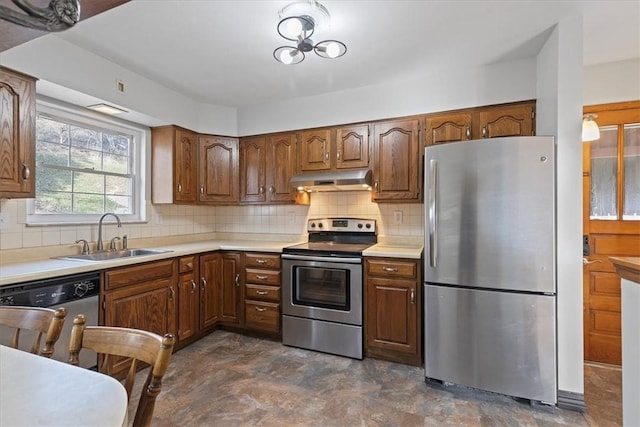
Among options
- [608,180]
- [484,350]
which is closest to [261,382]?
[484,350]

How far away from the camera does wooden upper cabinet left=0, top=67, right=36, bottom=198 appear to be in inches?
75.8

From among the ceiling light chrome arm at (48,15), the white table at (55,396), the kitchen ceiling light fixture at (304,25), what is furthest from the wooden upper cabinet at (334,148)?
the white table at (55,396)

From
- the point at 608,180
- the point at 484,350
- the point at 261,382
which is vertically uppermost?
the point at 608,180

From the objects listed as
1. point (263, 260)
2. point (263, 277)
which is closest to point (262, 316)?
point (263, 277)

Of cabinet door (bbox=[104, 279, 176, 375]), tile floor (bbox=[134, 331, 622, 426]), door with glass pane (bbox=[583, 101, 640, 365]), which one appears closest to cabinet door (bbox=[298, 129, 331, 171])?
cabinet door (bbox=[104, 279, 176, 375])

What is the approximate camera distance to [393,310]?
265cm

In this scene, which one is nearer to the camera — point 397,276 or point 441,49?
point 441,49

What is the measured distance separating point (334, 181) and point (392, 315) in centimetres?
131

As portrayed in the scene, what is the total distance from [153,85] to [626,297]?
3627 mm

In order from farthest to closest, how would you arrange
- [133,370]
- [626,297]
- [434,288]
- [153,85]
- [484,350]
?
[153,85]
[434,288]
[484,350]
[626,297]
[133,370]

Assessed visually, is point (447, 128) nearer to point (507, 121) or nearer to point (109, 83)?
point (507, 121)

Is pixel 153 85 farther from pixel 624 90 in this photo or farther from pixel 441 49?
pixel 624 90

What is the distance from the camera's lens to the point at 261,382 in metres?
2.38

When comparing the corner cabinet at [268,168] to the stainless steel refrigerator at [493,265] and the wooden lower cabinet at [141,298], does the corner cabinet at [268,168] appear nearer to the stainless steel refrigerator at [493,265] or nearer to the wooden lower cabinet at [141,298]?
the wooden lower cabinet at [141,298]
